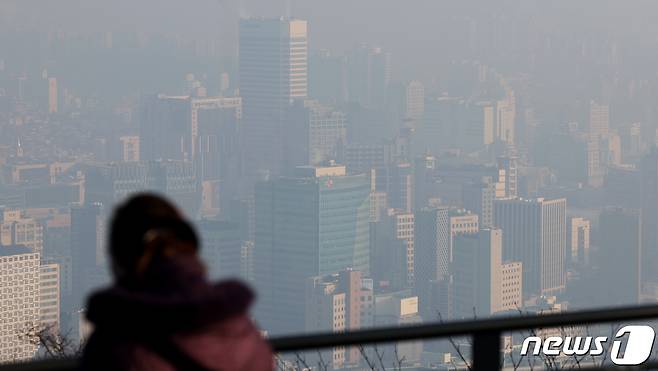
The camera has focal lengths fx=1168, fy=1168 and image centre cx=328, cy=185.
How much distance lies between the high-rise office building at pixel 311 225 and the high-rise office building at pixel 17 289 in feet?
78.4

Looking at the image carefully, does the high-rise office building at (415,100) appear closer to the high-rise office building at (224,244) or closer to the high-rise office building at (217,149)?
the high-rise office building at (217,149)

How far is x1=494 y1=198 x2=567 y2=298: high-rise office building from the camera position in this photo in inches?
3418

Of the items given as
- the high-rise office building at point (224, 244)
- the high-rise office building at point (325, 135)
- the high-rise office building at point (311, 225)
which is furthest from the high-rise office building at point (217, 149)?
the high-rise office building at point (224, 244)

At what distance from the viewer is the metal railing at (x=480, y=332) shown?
5.70 ft

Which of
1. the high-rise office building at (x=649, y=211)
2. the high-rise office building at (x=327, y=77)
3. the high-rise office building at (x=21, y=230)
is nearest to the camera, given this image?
the high-rise office building at (x=21, y=230)

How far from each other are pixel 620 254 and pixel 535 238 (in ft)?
23.3

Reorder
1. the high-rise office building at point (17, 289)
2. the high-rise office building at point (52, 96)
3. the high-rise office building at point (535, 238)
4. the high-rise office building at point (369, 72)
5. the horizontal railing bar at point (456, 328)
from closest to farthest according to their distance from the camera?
the horizontal railing bar at point (456, 328) → the high-rise office building at point (17, 289) → the high-rise office building at point (535, 238) → the high-rise office building at point (52, 96) → the high-rise office building at point (369, 72)

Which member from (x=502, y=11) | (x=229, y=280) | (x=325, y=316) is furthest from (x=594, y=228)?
(x=229, y=280)

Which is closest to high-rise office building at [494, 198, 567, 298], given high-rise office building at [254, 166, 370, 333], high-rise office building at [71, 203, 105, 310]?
high-rise office building at [254, 166, 370, 333]

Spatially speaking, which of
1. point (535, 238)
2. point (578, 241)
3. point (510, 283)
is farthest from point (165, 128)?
point (578, 241)

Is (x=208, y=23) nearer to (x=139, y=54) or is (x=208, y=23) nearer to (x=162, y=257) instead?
(x=139, y=54)

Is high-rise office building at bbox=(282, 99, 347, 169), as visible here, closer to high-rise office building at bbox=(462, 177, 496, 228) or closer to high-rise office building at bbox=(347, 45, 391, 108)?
high-rise office building at bbox=(347, 45, 391, 108)

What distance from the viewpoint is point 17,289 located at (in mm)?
50094

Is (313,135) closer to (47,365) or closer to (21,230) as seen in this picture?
(21,230)
